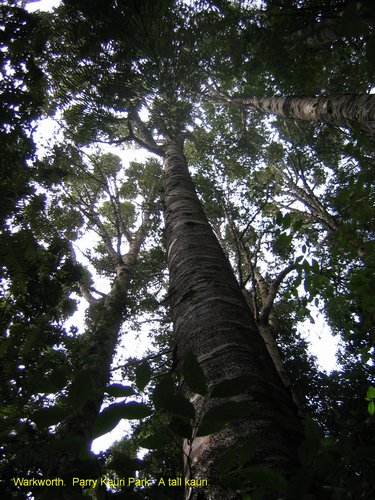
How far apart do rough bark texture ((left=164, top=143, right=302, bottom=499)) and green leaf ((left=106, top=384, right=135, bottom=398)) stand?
0.14 metres

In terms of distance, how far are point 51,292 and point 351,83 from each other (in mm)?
8418

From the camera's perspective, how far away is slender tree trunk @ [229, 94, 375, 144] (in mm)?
3312

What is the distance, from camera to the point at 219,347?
1.27 meters

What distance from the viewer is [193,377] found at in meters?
0.53

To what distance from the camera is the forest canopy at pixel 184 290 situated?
1.69 ft

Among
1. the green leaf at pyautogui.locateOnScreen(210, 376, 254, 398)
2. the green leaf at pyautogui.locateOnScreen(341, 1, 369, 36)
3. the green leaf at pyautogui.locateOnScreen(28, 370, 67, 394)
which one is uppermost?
the green leaf at pyautogui.locateOnScreen(341, 1, 369, 36)

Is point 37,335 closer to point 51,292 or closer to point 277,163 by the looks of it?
point 51,292

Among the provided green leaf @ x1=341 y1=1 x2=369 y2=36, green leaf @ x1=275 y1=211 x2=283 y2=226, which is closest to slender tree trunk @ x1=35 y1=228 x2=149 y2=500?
green leaf @ x1=341 y1=1 x2=369 y2=36

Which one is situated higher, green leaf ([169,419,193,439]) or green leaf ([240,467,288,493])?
green leaf ([169,419,193,439])

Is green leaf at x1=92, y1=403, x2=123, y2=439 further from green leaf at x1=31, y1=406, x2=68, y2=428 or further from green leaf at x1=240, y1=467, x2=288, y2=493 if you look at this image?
green leaf at x1=240, y1=467, x2=288, y2=493

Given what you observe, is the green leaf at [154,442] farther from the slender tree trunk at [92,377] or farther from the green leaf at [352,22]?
the green leaf at [352,22]

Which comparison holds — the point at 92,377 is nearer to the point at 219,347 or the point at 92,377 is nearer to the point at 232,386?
the point at 219,347

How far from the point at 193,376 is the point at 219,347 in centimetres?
77

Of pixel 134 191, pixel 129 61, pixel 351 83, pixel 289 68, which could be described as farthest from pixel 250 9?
pixel 134 191
